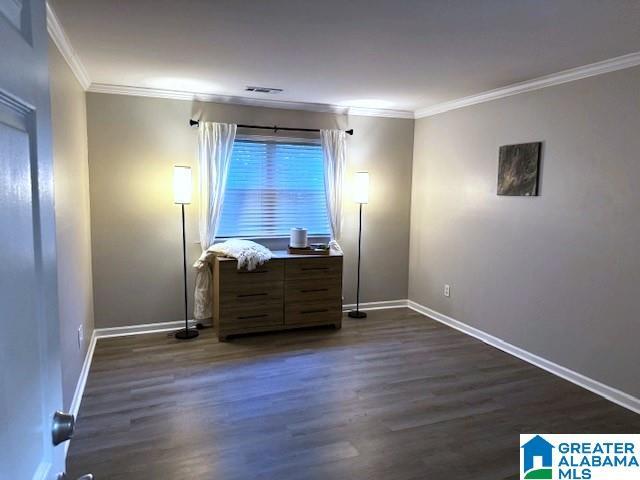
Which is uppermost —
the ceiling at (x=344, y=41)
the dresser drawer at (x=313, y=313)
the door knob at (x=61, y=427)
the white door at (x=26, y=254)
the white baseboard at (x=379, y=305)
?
the ceiling at (x=344, y=41)

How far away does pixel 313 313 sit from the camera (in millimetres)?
4316

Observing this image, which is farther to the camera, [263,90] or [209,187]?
[209,187]

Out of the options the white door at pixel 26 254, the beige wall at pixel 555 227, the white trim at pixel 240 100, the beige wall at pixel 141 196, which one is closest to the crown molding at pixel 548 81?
the beige wall at pixel 555 227

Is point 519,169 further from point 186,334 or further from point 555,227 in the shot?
point 186,334

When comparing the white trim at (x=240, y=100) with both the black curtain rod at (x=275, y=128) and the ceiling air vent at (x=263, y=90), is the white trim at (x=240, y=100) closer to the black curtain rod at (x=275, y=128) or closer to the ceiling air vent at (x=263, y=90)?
the black curtain rod at (x=275, y=128)

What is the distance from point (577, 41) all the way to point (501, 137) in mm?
1285

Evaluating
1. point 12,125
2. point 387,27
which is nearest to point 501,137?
point 387,27

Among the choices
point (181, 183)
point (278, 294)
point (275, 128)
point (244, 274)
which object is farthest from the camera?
point (275, 128)

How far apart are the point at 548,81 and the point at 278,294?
2932 millimetres

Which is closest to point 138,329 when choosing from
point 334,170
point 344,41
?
point 334,170

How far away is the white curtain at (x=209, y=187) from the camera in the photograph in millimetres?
4152

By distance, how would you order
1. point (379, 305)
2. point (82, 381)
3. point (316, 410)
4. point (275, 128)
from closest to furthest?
point (316, 410) → point (82, 381) → point (275, 128) → point (379, 305)

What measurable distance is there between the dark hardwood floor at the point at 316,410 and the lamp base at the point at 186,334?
0.31 ft

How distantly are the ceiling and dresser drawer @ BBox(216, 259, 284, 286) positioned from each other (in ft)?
5.29
